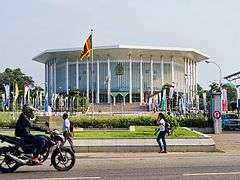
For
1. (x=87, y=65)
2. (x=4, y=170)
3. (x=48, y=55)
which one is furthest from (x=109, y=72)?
(x=4, y=170)

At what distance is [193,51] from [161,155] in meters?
107

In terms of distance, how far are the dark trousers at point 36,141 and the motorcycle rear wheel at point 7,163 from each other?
0.50 metres

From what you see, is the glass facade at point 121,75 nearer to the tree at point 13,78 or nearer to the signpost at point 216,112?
the tree at point 13,78

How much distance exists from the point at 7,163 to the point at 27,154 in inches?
23.2

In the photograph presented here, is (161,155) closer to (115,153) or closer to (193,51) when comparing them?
Answer: (115,153)

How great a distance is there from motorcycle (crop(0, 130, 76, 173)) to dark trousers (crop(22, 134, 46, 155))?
76 mm

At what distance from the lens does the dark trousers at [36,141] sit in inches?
524

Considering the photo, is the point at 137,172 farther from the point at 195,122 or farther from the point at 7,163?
the point at 195,122

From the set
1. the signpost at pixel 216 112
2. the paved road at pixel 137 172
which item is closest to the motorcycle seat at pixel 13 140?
the paved road at pixel 137 172

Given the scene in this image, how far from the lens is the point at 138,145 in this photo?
21.8 m

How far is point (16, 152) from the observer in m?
13.3

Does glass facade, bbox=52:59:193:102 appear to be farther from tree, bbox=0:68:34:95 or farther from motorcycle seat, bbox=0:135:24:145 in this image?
motorcycle seat, bbox=0:135:24:145

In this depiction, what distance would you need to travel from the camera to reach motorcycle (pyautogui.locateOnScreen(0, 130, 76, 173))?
43.4 feet

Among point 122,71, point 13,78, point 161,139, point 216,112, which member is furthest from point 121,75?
point 161,139
